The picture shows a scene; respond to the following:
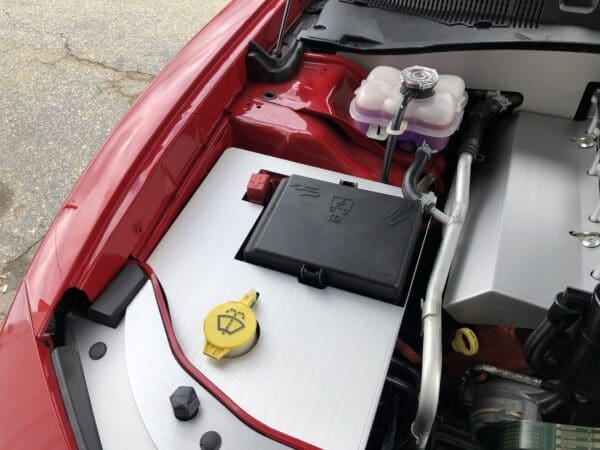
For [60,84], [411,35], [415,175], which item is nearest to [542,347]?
[415,175]

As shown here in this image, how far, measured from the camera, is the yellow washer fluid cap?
2.54ft

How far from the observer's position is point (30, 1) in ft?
11.5

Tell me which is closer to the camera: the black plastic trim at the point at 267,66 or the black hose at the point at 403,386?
the black hose at the point at 403,386

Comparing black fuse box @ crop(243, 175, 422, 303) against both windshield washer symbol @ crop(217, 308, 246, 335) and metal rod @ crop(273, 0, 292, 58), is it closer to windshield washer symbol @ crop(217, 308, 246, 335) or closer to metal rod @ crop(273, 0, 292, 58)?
windshield washer symbol @ crop(217, 308, 246, 335)

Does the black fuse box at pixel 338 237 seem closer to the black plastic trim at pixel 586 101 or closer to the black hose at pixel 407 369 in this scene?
the black hose at pixel 407 369

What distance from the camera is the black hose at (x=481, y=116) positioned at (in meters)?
1.11

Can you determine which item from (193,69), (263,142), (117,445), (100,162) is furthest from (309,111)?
(117,445)

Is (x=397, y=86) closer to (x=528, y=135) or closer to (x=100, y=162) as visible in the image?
(x=528, y=135)

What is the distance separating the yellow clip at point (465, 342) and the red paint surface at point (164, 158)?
0.34 metres

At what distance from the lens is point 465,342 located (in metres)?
0.90

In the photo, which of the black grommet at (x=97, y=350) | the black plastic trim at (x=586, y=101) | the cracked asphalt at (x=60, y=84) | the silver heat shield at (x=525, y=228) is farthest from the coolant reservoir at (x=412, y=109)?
the cracked asphalt at (x=60, y=84)

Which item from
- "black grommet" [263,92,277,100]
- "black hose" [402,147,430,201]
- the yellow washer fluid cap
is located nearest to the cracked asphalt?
"black grommet" [263,92,277,100]

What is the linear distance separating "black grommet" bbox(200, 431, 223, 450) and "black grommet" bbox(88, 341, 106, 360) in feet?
0.68

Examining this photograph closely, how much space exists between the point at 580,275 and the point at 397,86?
522 millimetres
